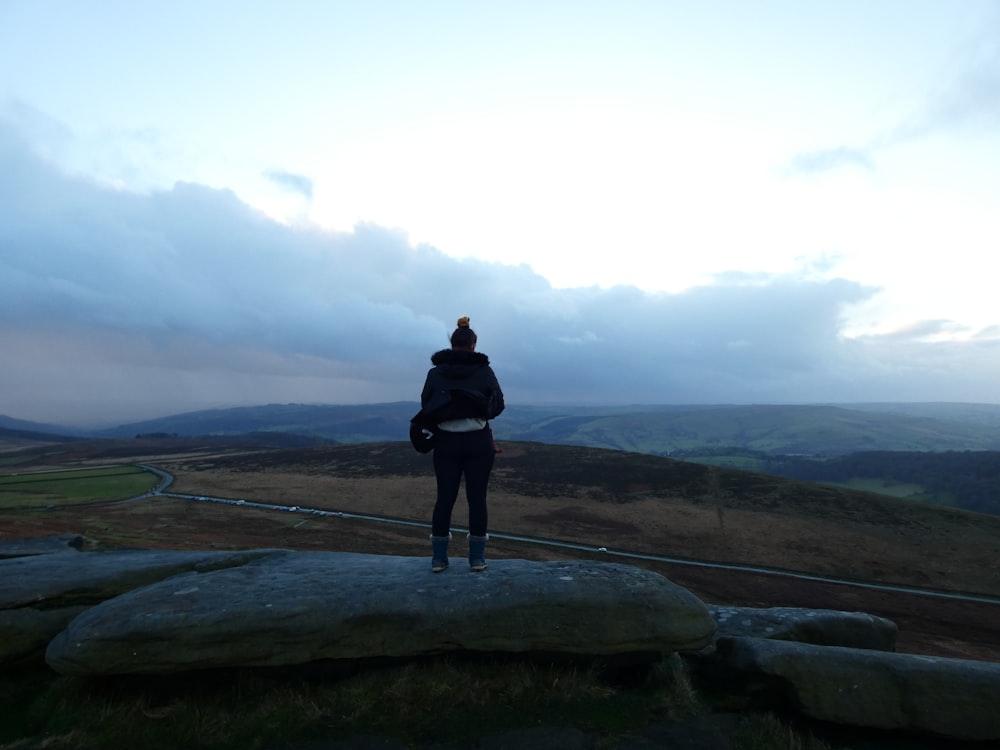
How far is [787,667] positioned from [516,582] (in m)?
4.52

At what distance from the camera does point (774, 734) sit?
7.72 m

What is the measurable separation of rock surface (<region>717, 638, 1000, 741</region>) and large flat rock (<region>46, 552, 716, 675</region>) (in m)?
1.45

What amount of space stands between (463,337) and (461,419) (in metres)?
1.61

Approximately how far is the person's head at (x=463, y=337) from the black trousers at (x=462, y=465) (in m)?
1.66

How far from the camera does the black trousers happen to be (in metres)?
10.0

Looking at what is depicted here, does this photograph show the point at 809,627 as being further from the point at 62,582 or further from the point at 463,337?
the point at 62,582

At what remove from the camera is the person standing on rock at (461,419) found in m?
9.95

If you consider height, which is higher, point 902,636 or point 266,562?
point 266,562

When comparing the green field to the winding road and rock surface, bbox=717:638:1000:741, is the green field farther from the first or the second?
rock surface, bbox=717:638:1000:741

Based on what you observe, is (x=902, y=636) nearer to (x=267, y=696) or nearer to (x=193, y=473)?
(x=267, y=696)

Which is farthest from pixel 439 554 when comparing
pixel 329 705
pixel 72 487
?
pixel 72 487

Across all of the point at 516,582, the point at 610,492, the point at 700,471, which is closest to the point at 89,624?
the point at 516,582

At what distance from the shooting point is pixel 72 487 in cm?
6425

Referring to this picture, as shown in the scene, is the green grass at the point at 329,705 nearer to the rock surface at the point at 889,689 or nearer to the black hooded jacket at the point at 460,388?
the rock surface at the point at 889,689
